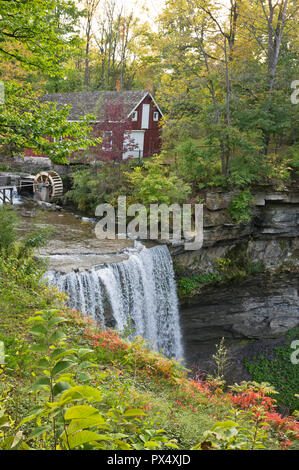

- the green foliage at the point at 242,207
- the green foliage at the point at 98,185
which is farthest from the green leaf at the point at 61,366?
the green foliage at the point at 98,185

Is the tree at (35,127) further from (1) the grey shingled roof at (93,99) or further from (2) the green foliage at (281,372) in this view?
(1) the grey shingled roof at (93,99)

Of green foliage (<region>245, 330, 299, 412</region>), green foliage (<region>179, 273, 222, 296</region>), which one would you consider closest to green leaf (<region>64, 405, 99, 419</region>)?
green foliage (<region>179, 273, 222, 296</region>)

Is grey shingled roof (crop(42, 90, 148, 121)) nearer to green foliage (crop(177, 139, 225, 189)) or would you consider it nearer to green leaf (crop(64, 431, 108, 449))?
green foliage (crop(177, 139, 225, 189))

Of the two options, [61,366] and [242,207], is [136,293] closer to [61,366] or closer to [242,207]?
[242,207]

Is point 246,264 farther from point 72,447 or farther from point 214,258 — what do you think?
point 72,447

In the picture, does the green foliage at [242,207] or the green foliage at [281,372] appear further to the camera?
the green foliage at [242,207]

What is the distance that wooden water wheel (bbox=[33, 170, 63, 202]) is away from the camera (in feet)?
62.6

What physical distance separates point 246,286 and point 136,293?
637cm

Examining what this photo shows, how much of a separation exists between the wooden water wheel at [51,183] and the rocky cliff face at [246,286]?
885cm

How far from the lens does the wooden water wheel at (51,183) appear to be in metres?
19.1

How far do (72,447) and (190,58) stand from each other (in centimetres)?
1762

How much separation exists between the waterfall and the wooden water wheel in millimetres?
8212

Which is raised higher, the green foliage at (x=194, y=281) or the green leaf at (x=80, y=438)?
the green leaf at (x=80, y=438)

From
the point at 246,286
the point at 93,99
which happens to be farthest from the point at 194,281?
the point at 93,99
